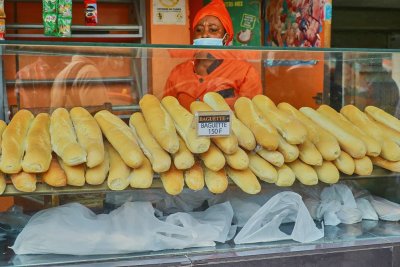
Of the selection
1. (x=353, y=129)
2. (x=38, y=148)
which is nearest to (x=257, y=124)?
(x=353, y=129)

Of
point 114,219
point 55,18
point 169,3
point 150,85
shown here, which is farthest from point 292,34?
point 114,219

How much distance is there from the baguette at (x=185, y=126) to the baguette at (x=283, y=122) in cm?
19

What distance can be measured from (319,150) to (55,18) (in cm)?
157

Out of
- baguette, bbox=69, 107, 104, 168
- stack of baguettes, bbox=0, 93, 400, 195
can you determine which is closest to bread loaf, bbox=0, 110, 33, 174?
stack of baguettes, bbox=0, 93, 400, 195

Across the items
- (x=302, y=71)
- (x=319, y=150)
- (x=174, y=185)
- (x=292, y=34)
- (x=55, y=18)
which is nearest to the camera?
(x=174, y=185)

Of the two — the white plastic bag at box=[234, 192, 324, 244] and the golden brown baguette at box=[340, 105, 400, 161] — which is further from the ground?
the golden brown baguette at box=[340, 105, 400, 161]

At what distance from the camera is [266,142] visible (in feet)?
3.65

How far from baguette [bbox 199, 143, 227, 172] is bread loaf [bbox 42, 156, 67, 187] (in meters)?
0.29

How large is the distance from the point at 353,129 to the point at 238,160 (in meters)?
0.34

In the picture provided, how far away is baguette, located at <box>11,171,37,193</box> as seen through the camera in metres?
0.99

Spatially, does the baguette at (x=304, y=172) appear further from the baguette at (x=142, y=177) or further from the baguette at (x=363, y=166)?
the baguette at (x=142, y=177)

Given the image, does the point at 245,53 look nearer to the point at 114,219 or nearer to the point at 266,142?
the point at 266,142

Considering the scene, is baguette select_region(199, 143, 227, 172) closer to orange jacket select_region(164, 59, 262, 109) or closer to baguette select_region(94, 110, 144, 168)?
baguette select_region(94, 110, 144, 168)

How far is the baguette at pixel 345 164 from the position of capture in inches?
47.0
